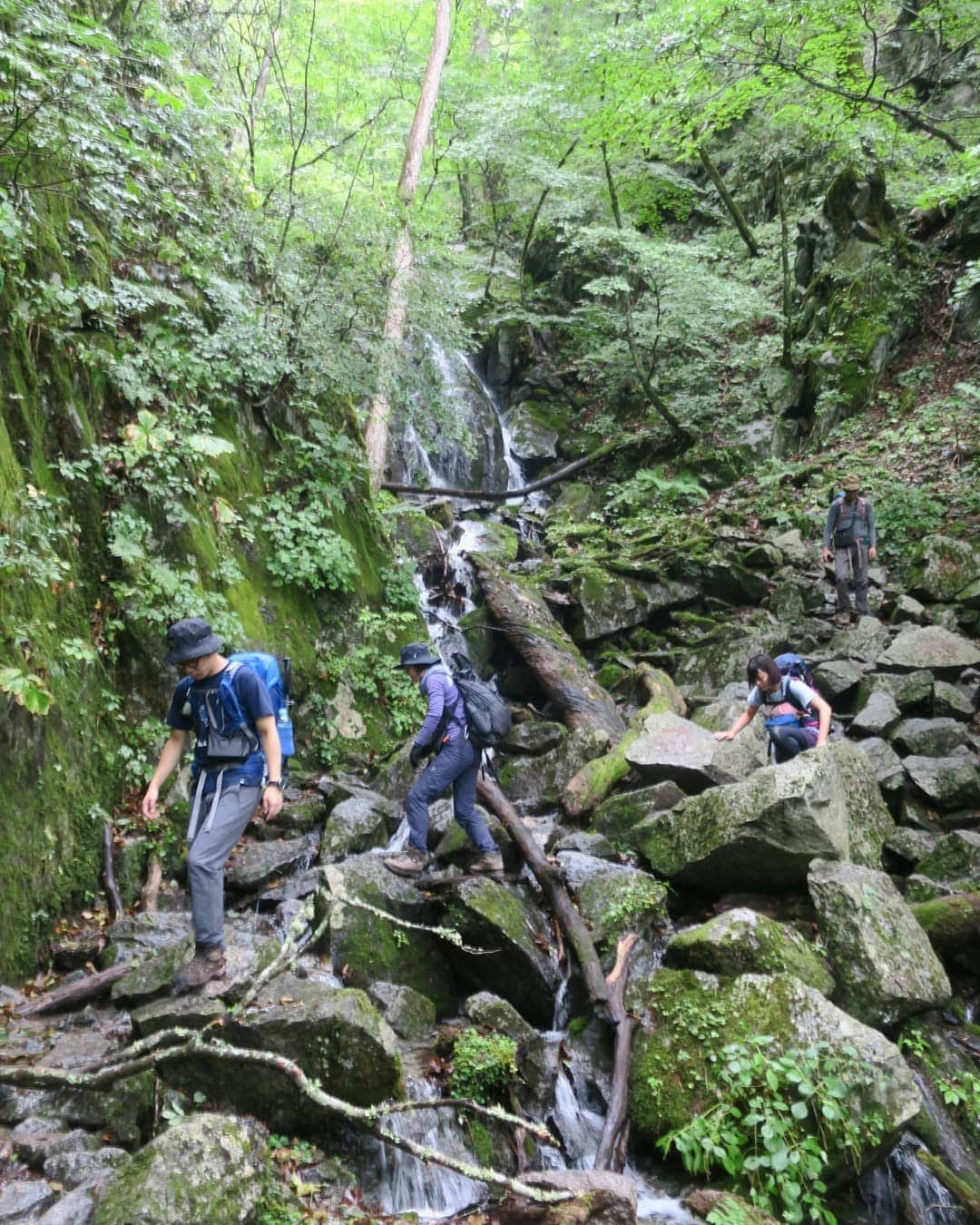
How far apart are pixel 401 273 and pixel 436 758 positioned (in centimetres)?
726

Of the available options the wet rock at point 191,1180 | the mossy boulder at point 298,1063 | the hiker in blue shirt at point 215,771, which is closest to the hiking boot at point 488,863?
the mossy boulder at point 298,1063

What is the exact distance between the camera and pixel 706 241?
18.3 meters

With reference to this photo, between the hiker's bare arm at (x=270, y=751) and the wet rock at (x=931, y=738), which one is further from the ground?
the hiker's bare arm at (x=270, y=751)

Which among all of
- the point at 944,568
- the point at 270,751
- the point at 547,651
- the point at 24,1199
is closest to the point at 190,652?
the point at 270,751

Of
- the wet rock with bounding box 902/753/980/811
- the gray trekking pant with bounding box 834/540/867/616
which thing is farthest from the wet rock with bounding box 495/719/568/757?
the gray trekking pant with bounding box 834/540/867/616

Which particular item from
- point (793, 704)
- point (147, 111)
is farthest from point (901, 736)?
point (147, 111)

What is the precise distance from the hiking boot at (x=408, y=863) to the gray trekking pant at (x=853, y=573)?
26.4 feet

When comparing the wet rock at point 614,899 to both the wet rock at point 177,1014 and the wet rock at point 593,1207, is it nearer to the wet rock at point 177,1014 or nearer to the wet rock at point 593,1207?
the wet rock at point 593,1207

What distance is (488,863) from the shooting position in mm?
6066

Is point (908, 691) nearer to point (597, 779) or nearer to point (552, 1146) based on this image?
point (597, 779)

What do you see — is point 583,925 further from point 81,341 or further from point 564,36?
point 564,36

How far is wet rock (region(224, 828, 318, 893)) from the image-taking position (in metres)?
5.85

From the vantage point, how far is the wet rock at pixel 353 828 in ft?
20.6

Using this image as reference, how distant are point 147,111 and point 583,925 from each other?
8.56 metres
